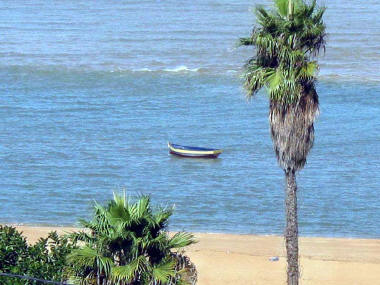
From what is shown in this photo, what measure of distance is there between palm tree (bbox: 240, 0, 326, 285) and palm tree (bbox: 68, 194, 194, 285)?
11.6 feet

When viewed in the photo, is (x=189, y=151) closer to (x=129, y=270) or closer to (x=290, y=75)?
(x=290, y=75)

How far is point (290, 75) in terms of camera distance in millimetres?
17531

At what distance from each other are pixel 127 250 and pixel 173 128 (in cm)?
→ 3568

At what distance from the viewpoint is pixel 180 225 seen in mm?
34969

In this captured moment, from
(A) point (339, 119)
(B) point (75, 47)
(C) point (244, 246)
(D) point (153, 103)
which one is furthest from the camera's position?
(B) point (75, 47)

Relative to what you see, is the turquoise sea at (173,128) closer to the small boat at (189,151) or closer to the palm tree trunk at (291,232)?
the small boat at (189,151)

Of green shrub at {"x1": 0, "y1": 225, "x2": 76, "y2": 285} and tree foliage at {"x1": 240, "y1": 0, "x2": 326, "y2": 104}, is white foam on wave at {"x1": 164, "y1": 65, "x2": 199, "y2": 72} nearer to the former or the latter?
tree foliage at {"x1": 240, "y1": 0, "x2": 326, "y2": 104}

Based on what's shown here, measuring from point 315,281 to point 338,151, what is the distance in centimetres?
1980

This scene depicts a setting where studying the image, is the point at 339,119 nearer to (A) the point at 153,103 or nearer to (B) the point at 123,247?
(A) the point at 153,103

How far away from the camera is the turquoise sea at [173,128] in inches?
1467

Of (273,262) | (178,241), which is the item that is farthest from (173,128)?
(178,241)

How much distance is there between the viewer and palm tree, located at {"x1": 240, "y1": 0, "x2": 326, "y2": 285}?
17.5 meters

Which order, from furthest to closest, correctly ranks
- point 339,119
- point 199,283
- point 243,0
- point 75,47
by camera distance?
point 243,0 → point 75,47 → point 339,119 → point 199,283

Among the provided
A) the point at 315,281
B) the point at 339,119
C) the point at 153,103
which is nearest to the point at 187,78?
the point at 153,103
